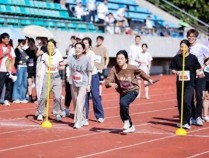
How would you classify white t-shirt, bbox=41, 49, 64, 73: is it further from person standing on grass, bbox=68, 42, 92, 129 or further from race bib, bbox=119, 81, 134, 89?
race bib, bbox=119, 81, 134, 89

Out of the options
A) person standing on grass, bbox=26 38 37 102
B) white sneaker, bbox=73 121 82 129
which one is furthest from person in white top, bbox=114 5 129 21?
white sneaker, bbox=73 121 82 129

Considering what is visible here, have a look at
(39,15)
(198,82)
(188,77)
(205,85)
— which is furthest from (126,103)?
(39,15)

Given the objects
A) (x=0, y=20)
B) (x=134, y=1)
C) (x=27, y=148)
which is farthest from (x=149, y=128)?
(x=134, y=1)

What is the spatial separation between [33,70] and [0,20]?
490 centimetres

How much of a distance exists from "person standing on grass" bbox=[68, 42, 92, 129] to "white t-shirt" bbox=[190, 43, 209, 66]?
2.25 m

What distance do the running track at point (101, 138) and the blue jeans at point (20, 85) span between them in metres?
2.25

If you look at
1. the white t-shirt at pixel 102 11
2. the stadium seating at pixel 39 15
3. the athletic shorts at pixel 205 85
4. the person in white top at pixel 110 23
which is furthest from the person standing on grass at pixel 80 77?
the white t-shirt at pixel 102 11

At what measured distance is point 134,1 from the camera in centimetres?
3869

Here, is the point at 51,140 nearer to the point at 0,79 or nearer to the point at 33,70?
the point at 0,79

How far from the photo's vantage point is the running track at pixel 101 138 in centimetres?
1064

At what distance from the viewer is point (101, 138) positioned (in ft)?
40.1

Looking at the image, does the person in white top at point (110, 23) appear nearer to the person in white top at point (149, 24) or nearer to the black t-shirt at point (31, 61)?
the person in white top at point (149, 24)

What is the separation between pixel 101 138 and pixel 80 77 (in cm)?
180

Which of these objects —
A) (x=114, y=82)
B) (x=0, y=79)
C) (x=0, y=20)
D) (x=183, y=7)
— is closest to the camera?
(x=114, y=82)
